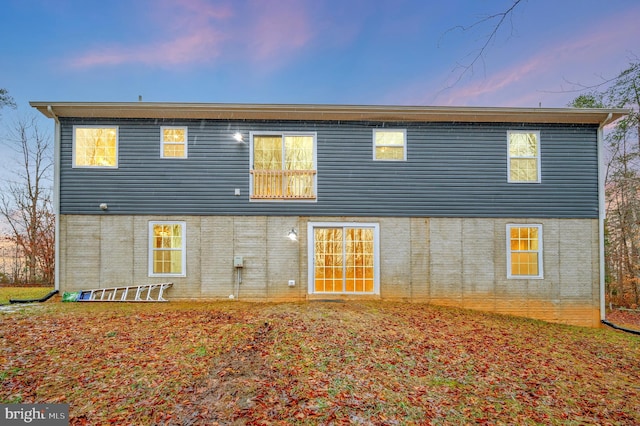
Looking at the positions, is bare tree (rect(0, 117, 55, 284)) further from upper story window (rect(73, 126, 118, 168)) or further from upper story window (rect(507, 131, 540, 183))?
upper story window (rect(507, 131, 540, 183))

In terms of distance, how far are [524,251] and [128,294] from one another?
11.8 meters

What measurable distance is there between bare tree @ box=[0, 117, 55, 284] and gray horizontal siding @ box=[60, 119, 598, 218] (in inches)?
346

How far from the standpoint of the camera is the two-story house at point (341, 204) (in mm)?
8367

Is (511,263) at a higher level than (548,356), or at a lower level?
higher

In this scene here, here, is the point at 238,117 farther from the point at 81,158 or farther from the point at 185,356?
the point at 185,356

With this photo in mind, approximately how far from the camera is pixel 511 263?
337 inches

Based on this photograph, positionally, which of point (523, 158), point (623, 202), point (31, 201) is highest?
point (523, 158)

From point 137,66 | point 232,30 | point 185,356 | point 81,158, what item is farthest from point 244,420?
point 137,66

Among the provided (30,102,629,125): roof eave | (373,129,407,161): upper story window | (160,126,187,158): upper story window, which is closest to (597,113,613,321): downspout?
(30,102,629,125): roof eave

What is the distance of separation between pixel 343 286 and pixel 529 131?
7417 mm

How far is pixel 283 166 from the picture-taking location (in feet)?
28.6

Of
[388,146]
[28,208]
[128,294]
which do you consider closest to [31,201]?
[28,208]

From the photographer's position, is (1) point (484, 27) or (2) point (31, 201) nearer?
(1) point (484, 27)

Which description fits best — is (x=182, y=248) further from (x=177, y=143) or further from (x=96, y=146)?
(x=96, y=146)
